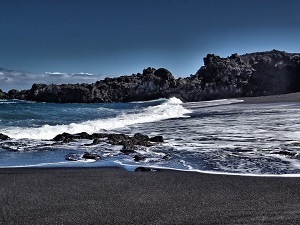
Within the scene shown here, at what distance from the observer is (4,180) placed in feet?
18.4

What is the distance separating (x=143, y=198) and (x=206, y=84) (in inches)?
2695

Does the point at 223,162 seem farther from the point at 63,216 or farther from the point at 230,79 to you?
the point at 230,79

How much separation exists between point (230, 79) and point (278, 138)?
64357 mm

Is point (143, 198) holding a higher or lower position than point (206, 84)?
lower

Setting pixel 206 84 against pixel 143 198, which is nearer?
pixel 143 198

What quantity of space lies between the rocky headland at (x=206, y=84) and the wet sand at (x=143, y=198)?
64.0 metres

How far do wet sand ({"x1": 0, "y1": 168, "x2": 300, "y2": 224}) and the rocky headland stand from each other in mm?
64008

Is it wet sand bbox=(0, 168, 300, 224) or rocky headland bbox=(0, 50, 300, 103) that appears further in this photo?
rocky headland bbox=(0, 50, 300, 103)

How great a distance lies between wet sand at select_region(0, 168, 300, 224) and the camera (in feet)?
12.7

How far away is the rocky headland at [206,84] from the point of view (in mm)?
70938

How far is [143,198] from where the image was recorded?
4.63 m

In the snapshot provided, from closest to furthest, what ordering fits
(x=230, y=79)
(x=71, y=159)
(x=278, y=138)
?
1. (x=71, y=159)
2. (x=278, y=138)
3. (x=230, y=79)

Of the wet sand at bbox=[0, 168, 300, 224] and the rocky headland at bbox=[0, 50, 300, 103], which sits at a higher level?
the rocky headland at bbox=[0, 50, 300, 103]

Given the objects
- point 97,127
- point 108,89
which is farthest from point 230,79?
point 97,127
